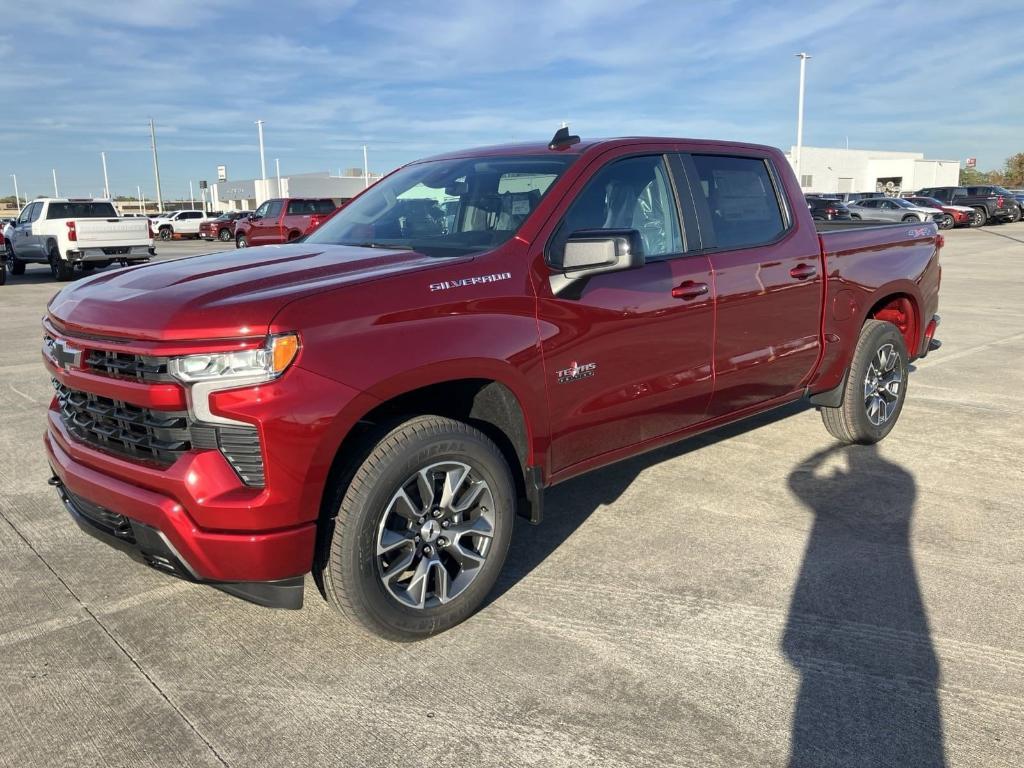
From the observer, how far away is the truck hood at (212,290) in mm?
2777

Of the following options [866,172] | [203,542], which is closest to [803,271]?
[203,542]

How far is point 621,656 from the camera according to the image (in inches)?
124

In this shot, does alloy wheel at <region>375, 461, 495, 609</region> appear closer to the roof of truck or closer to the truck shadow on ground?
the truck shadow on ground

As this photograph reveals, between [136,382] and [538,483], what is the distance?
1598mm

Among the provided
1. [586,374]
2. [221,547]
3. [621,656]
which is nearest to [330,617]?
[221,547]

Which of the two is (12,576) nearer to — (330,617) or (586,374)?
(330,617)

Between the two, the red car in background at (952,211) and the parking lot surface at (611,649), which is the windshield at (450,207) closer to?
the parking lot surface at (611,649)

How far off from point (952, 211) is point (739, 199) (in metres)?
38.0

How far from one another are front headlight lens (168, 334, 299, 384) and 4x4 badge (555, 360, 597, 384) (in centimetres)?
120

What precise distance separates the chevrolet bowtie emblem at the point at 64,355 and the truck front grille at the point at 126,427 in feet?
0.34

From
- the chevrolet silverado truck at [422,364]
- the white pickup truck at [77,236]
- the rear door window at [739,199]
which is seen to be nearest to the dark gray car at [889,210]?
the white pickup truck at [77,236]

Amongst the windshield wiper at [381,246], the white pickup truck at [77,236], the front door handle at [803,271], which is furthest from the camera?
the white pickup truck at [77,236]

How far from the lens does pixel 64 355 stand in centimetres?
326

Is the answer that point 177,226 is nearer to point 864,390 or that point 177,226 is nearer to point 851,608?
point 864,390
